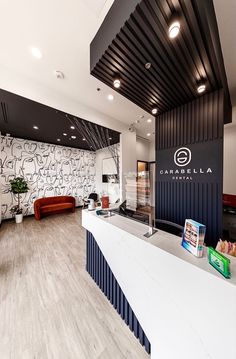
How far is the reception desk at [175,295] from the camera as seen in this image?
0.66 meters

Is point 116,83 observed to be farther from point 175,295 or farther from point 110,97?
point 175,295

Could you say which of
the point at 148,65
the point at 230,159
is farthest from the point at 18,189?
the point at 230,159

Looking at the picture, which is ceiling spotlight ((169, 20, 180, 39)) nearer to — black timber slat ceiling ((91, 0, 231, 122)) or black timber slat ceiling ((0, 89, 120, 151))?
black timber slat ceiling ((91, 0, 231, 122))

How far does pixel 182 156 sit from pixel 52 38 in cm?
275

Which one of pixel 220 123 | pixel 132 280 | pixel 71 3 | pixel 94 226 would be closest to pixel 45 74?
pixel 71 3

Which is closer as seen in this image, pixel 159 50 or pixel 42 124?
pixel 159 50

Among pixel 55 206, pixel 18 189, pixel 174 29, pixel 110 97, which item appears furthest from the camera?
pixel 55 206

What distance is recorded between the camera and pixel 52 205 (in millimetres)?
5543

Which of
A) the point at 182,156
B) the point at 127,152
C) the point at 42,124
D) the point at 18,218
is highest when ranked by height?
the point at 42,124

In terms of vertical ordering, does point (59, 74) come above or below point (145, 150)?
above

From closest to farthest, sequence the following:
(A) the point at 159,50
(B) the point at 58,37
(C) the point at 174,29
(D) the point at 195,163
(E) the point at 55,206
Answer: (C) the point at 174,29
(A) the point at 159,50
(B) the point at 58,37
(D) the point at 195,163
(E) the point at 55,206

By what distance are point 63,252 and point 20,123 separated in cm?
373

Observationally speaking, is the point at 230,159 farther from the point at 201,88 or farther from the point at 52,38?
the point at 52,38

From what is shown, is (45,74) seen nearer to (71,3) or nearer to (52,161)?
(71,3)
